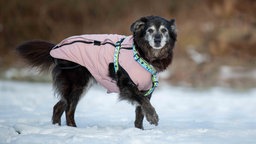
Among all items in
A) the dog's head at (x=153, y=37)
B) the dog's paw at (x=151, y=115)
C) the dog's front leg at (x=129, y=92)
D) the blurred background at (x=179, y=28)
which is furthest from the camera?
the blurred background at (x=179, y=28)

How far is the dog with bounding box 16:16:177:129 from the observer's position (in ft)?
20.5

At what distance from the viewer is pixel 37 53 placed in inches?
274

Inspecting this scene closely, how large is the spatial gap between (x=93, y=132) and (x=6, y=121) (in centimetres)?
172

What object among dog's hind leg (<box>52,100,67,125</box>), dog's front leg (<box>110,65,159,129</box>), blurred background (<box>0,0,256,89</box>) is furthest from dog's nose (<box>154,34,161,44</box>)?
blurred background (<box>0,0,256,89</box>)

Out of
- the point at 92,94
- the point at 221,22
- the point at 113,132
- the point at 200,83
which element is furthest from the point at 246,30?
the point at 113,132

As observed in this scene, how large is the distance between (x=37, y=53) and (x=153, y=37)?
172cm

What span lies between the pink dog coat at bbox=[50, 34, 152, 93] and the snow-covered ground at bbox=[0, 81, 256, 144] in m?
0.41

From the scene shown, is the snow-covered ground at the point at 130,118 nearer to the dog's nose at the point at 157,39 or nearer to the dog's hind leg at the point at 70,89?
the dog's hind leg at the point at 70,89

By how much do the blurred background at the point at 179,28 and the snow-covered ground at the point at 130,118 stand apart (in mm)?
2341

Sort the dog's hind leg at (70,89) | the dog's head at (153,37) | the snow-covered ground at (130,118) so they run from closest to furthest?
the snow-covered ground at (130,118) < the dog's head at (153,37) < the dog's hind leg at (70,89)

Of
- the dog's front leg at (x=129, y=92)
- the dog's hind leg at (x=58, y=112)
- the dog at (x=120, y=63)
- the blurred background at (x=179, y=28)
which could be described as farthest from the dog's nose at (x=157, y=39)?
the blurred background at (x=179, y=28)

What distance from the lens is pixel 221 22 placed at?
20078 mm

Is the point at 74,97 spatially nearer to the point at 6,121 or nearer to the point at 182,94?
the point at 6,121

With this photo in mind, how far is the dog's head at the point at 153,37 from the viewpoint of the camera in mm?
6344
